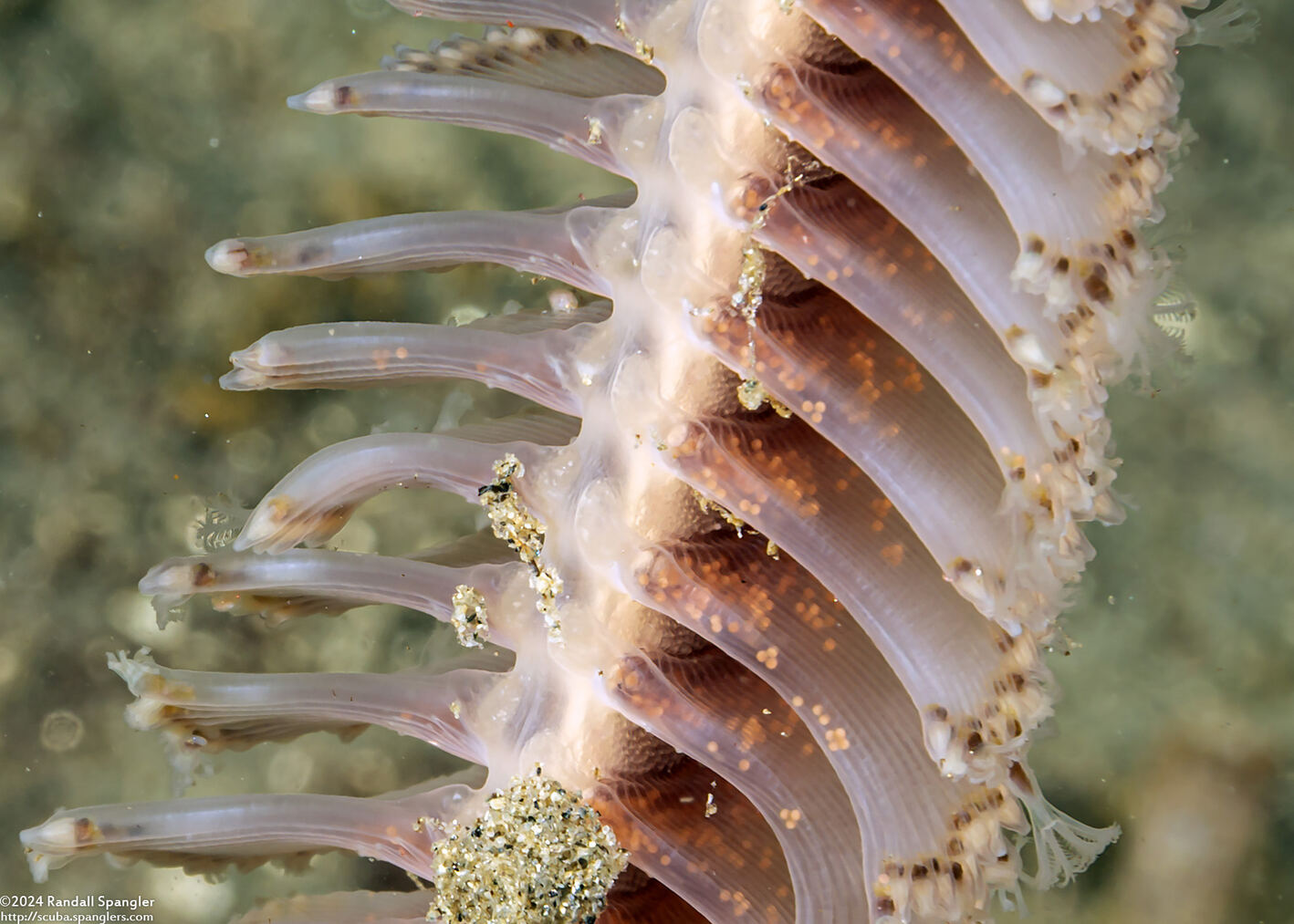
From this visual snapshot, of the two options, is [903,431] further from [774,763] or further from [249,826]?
[249,826]

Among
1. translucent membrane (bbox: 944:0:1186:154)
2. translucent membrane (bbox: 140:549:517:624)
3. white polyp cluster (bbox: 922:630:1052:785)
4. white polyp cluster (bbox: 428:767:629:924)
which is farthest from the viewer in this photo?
translucent membrane (bbox: 140:549:517:624)

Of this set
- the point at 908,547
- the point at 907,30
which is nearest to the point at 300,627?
the point at 908,547

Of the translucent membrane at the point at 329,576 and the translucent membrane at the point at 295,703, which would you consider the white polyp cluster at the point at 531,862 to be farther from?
the translucent membrane at the point at 329,576

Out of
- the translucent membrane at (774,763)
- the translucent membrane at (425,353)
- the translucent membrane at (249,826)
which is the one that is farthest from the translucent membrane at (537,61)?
the translucent membrane at (249,826)

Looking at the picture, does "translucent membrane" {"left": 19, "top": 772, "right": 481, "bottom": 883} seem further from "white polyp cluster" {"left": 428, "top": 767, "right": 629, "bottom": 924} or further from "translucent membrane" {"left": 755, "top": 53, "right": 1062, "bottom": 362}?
"translucent membrane" {"left": 755, "top": 53, "right": 1062, "bottom": 362}

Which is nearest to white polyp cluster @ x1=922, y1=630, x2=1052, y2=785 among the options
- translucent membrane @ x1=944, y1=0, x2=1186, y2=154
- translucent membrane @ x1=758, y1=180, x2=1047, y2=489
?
translucent membrane @ x1=758, y1=180, x2=1047, y2=489

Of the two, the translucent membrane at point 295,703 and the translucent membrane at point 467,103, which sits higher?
the translucent membrane at point 467,103
